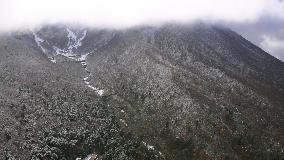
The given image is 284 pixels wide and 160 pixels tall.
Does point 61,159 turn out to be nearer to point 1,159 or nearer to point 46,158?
point 46,158

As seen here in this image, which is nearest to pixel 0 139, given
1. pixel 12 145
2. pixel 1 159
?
pixel 12 145

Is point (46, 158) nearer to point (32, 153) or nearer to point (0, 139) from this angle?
point (32, 153)

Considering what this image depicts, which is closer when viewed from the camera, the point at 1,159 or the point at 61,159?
the point at 1,159

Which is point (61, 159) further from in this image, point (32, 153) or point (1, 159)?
point (1, 159)

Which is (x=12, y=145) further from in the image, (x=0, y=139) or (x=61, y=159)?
(x=61, y=159)
